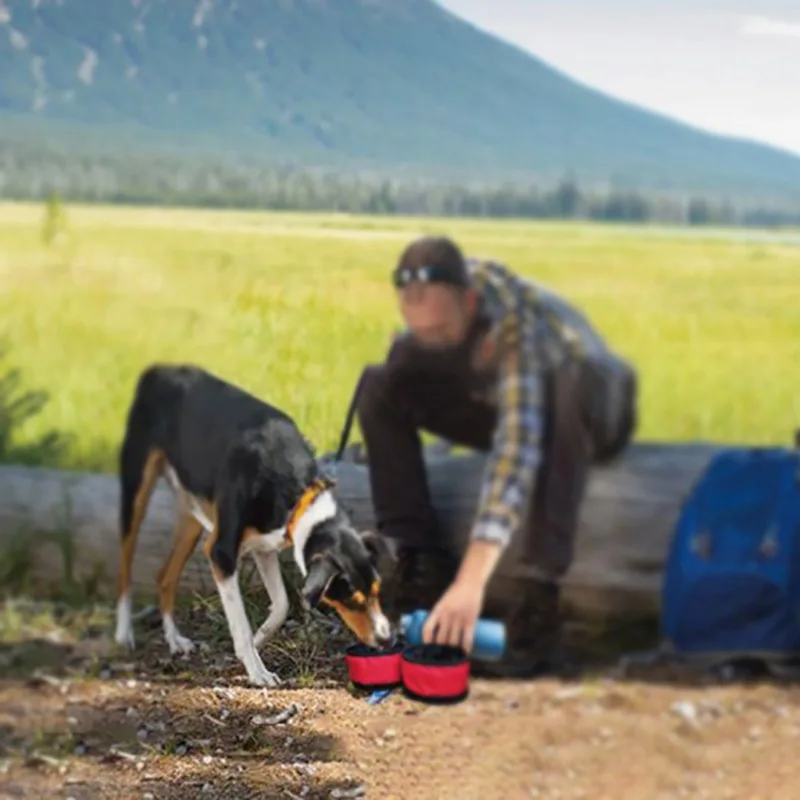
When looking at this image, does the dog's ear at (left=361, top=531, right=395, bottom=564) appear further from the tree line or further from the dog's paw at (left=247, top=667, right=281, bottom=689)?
the tree line

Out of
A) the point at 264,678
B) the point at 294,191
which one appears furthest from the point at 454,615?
the point at 294,191

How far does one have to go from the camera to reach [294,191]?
3535mm

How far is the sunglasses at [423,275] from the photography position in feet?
11.1

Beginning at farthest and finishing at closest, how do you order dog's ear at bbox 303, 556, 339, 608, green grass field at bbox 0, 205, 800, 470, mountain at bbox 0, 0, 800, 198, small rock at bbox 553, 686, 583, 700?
small rock at bbox 553, 686, 583, 700 → mountain at bbox 0, 0, 800, 198 → green grass field at bbox 0, 205, 800, 470 → dog's ear at bbox 303, 556, 339, 608

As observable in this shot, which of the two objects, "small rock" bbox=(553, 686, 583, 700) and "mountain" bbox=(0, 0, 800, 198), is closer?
"mountain" bbox=(0, 0, 800, 198)

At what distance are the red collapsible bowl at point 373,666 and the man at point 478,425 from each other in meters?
0.09

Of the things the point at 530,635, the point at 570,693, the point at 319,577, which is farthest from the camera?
the point at 570,693

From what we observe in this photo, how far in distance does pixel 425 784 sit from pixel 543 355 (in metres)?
1.01

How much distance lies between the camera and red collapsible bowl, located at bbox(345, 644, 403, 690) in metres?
3.46

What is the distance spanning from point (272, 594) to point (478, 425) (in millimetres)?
532

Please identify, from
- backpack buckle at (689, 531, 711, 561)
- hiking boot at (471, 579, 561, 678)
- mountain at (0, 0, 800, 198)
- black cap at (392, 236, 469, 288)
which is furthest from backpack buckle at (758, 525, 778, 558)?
black cap at (392, 236, 469, 288)

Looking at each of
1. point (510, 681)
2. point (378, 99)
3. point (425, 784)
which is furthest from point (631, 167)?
point (425, 784)

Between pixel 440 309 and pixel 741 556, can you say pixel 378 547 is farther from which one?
pixel 741 556

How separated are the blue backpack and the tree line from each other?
52cm
